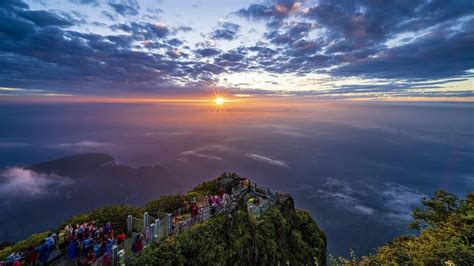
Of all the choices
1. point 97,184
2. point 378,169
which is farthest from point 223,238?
point 97,184

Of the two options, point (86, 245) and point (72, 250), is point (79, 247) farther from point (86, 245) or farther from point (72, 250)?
point (86, 245)

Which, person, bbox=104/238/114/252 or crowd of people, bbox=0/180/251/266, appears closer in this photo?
crowd of people, bbox=0/180/251/266

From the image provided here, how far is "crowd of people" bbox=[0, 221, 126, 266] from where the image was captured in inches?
411

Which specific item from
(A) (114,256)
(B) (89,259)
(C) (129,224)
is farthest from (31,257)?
(C) (129,224)

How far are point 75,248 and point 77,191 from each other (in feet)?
491

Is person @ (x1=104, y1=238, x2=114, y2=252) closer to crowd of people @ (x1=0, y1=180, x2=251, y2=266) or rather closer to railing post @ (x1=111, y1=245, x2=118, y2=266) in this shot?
crowd of people @ (x1=0, y1=180, x2=251, y2=266)

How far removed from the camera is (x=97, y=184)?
462 feet

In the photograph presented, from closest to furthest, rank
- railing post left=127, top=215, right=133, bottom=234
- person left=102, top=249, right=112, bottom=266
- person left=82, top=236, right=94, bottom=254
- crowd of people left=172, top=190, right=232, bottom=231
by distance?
person left=102, top=249, right=112, bottom=266
person left=82, top=236, right=94, bottom=254
crowd of people left=172, top=190, right=232, bottom=231
railing post left=127, top=215, right=133, bottom=234

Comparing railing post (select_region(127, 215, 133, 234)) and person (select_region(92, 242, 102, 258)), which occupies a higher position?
person (select_region(92, 242, 102, 258))

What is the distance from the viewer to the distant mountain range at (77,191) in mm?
104125

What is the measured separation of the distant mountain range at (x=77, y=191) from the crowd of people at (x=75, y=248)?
117707 mm

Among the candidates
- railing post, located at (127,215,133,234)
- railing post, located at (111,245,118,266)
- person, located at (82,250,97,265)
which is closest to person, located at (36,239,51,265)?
person, located at (82,250,97,265)

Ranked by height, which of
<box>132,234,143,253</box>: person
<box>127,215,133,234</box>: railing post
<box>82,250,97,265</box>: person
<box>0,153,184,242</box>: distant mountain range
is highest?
<box>132,234,143,253</box>: person

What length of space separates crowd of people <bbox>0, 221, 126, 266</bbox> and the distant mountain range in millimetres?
117707
